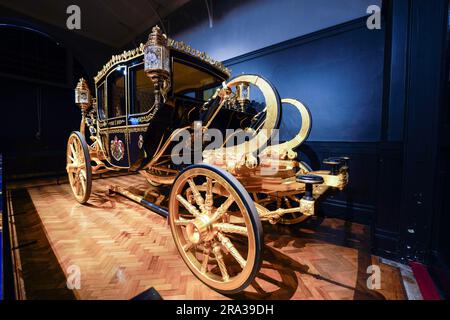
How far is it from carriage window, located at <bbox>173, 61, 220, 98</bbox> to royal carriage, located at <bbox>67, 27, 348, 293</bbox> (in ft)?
0.05

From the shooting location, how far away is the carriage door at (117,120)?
96.7 inches

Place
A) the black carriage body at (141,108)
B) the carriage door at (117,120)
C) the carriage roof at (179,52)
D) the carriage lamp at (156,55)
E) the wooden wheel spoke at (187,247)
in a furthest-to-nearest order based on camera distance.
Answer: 1. the carriage door at (117,120)
2. the black carriage body at (141,108)
3. the carriage roof at (179,52)
4. the carriage lamp at (156,55)
5. the wooden wheel spoke at (187,247)

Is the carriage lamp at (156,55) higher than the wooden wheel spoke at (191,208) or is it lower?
higher

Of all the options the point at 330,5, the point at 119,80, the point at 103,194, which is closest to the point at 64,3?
the point at 119,80

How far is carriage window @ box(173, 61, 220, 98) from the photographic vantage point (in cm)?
249

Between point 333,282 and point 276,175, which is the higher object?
point 276,175

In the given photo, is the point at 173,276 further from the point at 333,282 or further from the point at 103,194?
the point at 103,194

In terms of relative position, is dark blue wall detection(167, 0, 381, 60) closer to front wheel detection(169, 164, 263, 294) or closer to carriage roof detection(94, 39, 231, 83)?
carriage roof detection(94, 39, 231, 83)

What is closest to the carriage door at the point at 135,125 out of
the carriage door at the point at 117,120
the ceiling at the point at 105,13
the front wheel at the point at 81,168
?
the carriage door at the point at 117,120

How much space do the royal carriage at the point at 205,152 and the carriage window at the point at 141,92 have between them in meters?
0.01

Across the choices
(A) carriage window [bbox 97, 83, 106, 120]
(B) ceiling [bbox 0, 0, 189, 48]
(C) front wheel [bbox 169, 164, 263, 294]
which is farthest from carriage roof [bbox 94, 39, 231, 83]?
(B) ceiling [bbox 0, 0, 189, 48]

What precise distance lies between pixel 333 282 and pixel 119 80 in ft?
10.6

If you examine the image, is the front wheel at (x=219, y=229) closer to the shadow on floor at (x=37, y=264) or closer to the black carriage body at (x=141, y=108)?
the shadow on floor at (x=37, y=264)

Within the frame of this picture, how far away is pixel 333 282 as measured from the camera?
1.42m
